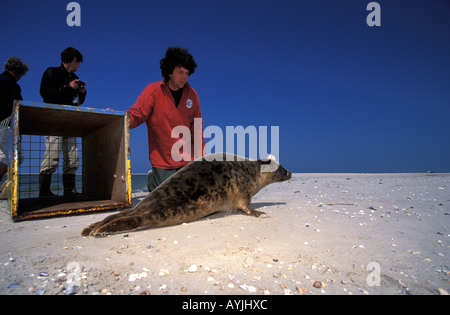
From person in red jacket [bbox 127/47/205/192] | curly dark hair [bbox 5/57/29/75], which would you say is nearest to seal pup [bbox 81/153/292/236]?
person in red jacket [bbox 127/47/205/192]

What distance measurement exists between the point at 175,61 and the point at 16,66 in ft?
9.14

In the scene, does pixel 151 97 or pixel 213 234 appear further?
pixel 151 97

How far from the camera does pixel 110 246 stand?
2.01 m

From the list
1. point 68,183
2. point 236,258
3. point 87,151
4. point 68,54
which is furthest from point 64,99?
point 236,258

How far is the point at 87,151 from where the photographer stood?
17.2ft

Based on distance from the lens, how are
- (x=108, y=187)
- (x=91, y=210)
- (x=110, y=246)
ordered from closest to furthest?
1. (x=110, y=246)
2. (x=91, y=210)
3. (x=108, y=187)

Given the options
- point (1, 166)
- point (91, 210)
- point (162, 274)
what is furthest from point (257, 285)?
point (1, 166)

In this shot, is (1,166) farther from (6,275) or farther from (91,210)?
(6,275)

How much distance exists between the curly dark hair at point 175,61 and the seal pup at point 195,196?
1802 millimetres

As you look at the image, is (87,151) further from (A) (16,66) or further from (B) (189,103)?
(B) (189,103)

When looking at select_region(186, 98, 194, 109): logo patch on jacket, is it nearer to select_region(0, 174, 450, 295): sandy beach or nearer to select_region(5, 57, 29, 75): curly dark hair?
select_region(0, 174, 450, 295): sandy beach

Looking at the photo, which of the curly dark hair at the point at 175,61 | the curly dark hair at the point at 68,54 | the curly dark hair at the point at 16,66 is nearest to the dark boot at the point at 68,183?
the curly dark hair at the point at 16,66

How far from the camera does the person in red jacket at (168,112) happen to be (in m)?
4.18
